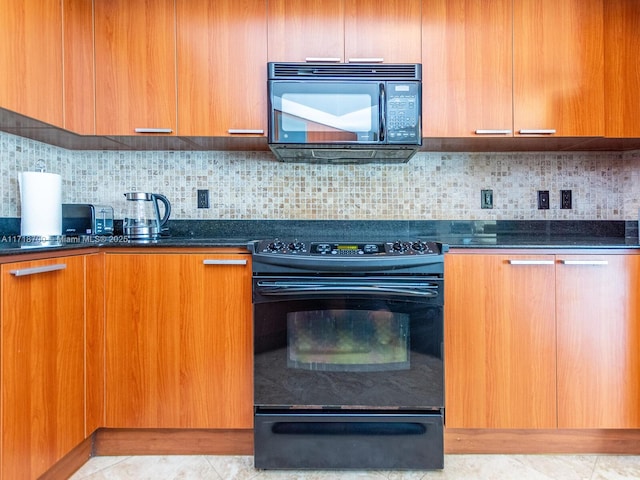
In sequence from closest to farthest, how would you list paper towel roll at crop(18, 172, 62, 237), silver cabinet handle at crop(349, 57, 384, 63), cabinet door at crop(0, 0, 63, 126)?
cabinet door at crop(0, 0, 63, 126) → paper towel roll at crop(18, 172, 62, 237) → silver cabinet handle at crop(349, 57, 384, 63)

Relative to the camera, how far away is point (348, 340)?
153cm

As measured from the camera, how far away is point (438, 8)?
5.72ft

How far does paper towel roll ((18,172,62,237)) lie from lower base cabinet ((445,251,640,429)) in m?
1.72

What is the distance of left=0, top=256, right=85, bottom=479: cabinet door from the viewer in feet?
3.83

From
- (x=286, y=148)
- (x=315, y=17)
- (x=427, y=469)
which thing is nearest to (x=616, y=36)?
(x=315, y=17)

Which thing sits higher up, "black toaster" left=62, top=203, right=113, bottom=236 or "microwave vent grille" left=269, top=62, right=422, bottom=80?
"microwave vent grille" left=269, top=62, right=422, bottom=80

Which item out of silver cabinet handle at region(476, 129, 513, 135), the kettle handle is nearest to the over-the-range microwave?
silver cabinet handle at region(476, 129, 513, 135)

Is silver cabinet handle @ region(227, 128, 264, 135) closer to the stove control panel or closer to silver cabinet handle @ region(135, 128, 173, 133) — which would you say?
silver cabinet handle @ region(135, 128, 173, 133)

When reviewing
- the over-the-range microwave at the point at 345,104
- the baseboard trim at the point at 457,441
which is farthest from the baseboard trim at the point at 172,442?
the over-the-range microwave at the point at 345,104

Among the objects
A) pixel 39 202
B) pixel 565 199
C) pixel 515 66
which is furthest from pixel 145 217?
pixel 565 199

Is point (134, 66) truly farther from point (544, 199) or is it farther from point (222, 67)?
point (544, 199)

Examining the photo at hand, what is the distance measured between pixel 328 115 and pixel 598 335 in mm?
1461

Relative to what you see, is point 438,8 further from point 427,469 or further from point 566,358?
point 427,469

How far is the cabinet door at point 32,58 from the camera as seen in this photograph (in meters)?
1.35
